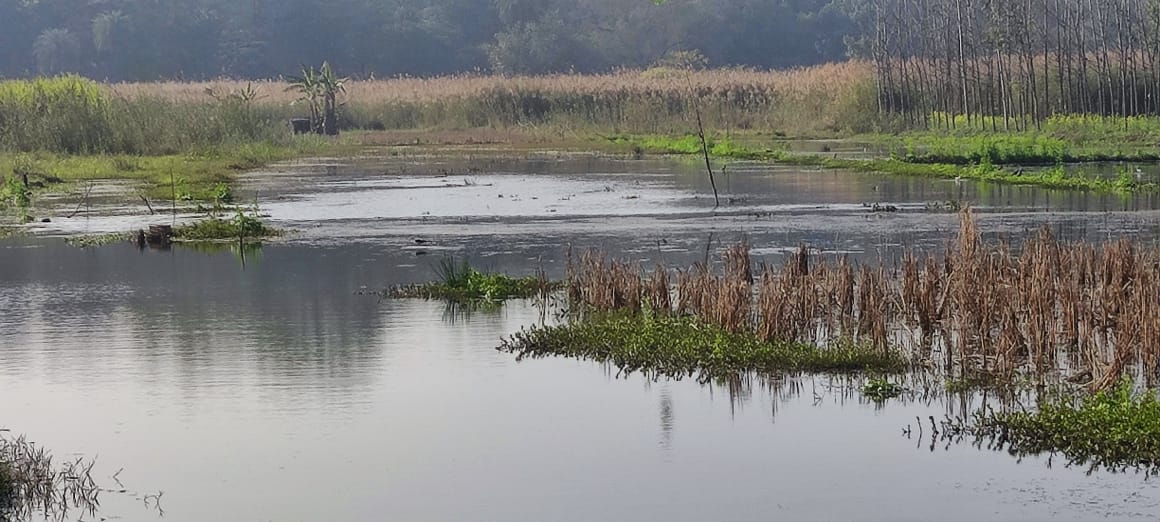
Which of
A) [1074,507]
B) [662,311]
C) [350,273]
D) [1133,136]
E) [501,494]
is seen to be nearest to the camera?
[1074,507]

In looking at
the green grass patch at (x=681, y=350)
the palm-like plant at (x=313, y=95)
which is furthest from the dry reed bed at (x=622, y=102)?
the green grass patch at (x=681, y=350)

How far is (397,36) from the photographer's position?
338ft

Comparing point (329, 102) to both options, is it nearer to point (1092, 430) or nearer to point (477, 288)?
point (477, 288)

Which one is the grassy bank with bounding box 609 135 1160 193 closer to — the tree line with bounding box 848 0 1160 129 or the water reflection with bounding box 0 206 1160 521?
the tree line with bounding box 848 0 1160 129

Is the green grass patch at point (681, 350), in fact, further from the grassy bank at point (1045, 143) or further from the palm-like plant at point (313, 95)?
the palm-like plant at point (313, 95)

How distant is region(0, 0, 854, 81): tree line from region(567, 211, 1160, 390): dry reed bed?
265 feet

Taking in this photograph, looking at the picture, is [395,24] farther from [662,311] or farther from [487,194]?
[662,311]

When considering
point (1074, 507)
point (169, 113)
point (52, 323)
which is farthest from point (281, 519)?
point (169, 113)

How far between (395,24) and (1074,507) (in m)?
95.7

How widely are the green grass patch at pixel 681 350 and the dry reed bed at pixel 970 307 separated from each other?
0.22 metres

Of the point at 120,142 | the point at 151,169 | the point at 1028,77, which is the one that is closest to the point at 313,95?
the point at 120,142

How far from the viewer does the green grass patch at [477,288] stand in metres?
17.9

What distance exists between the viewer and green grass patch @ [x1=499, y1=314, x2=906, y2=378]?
1330 centimetres

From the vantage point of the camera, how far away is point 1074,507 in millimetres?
9562
